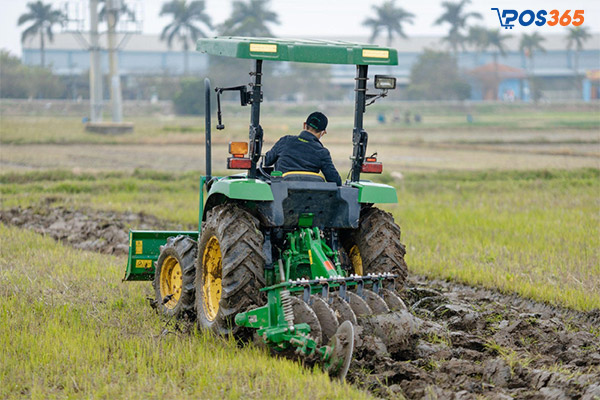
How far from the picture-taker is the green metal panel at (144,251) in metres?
9.12

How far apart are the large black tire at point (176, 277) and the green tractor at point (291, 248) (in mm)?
17

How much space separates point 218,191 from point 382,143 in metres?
31.7

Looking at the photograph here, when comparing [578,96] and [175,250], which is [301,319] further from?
[578,96]

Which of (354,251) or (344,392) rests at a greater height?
(354,251)

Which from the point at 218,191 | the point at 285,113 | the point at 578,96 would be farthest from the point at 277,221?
the point at 578,96

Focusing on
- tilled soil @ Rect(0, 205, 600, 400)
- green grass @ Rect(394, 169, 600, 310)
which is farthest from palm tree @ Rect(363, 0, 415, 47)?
tilled soil @ Rect(0, 205, 600, 400)

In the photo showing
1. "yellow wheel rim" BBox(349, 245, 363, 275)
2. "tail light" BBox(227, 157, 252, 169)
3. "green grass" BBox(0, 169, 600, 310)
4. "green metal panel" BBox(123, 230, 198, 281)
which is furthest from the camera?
"green grass" BBox(0, 169, 600, 310)

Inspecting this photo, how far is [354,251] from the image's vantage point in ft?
26.5

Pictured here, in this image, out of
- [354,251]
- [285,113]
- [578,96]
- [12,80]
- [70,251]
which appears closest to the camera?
[354,251]

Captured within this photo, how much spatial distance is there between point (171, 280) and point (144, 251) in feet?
2.28

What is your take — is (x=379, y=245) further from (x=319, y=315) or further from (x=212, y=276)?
(x=212, y=276)

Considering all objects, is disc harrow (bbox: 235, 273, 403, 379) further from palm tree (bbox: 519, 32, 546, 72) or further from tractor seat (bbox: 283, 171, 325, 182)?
palm tree (bbox: 519, 32, 546, 72)

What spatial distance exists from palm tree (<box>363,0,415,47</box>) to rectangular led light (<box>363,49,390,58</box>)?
67952 mm

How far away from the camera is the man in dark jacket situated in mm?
7570
